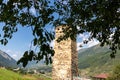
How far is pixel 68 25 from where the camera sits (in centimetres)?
945

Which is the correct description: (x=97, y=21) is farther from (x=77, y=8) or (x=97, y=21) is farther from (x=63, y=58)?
(x=63, y=58)

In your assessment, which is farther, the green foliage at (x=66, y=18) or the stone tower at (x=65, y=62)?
the stone tower at (x=65, y=62)

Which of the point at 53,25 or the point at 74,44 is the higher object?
the point at 74,44

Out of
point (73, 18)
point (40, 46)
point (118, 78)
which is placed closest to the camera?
point (40, 46)

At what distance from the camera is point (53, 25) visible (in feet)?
31.2

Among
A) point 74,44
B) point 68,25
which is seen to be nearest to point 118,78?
point 74,44

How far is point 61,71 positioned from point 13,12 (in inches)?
503

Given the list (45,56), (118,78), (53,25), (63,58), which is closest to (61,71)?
(63,58)

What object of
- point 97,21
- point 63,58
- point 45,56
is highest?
point 63,58

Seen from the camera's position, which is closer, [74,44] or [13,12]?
[13,12]

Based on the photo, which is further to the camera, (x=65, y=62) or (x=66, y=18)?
(x=65, y=62)

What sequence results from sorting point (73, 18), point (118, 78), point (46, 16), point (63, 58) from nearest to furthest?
point (46, 16), point (73, 18), point (63, 58), point (118, 78)

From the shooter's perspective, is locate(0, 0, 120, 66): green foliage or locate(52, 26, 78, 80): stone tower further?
locate(52, 26, 78, 80): stone tower

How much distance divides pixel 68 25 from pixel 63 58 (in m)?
11.4
